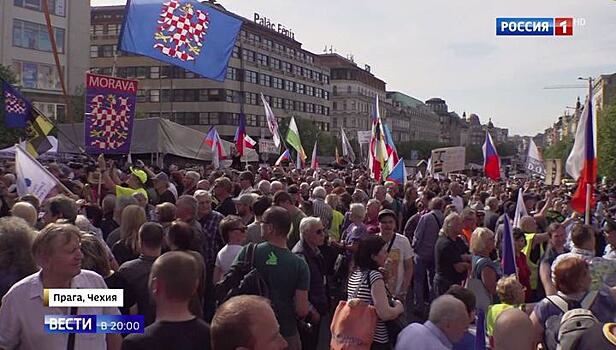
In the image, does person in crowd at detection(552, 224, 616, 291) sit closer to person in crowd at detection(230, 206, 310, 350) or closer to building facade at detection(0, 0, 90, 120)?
person in crowd at detection(230, 206, 310, 350)

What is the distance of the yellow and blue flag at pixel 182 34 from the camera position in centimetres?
1055

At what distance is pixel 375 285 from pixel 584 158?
468 centimetres

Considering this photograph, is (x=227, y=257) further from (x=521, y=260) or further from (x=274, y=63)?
(x=274, y=63)

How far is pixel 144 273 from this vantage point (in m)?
4.89

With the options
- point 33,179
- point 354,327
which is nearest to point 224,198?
point 33,179

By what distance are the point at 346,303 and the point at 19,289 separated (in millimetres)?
2013

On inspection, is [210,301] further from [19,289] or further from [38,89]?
[38,89]

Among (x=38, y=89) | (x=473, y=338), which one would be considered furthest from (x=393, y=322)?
(x=38, y=89)

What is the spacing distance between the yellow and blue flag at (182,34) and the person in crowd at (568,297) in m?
7.22

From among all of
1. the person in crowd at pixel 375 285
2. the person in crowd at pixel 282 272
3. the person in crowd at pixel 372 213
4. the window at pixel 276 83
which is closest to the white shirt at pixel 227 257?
the person in crowd at pixel 282 272

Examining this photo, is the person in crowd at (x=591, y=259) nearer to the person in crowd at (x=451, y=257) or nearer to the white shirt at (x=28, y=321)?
the person in crowd at (x=451, y=257)

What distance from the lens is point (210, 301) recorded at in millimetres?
6621

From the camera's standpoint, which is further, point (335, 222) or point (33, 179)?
point (335, 222)

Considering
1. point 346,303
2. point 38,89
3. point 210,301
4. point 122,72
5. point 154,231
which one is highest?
point 122,72
